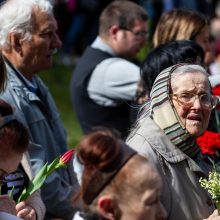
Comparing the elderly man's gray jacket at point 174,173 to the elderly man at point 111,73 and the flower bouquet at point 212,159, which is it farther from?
the elderly man at point 111,73

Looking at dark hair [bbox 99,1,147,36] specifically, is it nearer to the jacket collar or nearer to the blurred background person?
the blurred background person

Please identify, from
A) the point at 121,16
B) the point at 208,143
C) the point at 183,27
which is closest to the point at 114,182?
the point at 208,143

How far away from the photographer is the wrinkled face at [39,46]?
493 cm

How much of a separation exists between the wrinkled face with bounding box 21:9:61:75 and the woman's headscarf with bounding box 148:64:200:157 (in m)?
1.13

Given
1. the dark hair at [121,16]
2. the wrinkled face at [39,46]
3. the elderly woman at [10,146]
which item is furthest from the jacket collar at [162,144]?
the dark hair at [121,16]

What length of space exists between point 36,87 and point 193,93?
4.18ft

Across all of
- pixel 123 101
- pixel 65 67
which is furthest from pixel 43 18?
pixel 65 67

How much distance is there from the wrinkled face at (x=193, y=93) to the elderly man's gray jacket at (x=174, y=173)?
0.47 feet

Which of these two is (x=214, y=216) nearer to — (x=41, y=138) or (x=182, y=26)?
(x=41, y=138)

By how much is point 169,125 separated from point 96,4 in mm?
8373

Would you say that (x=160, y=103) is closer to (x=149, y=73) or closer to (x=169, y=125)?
(x=169, y=125)

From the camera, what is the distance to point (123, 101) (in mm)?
5961

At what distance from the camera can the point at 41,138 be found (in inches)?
189

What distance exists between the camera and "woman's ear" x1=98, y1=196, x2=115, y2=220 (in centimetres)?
313
